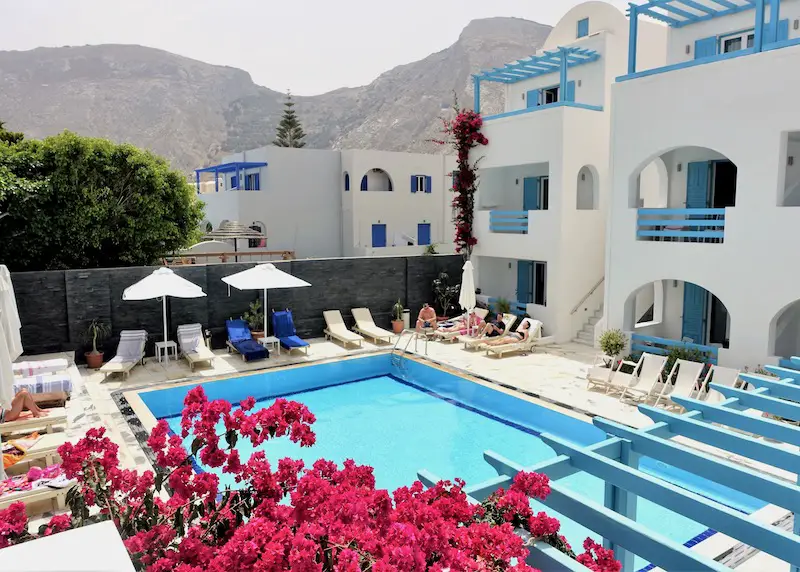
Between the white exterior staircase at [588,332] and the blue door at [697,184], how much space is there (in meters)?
4.29

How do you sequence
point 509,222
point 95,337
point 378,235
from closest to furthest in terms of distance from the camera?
1. point 95,337
2. point 509,222
3. point 378,235

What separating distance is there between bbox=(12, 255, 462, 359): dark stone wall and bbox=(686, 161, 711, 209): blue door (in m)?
7.82

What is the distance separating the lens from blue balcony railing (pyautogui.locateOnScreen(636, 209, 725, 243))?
42.8ft

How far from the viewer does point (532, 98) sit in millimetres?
21281

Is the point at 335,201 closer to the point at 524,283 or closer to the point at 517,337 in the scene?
the point at 524,283

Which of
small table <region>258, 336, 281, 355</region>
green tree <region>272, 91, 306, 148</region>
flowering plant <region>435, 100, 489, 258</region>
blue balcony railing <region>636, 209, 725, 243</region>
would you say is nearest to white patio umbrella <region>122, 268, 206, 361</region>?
small table <region>258, 336, 281, 355</region>

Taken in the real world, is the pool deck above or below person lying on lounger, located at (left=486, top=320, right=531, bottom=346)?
below

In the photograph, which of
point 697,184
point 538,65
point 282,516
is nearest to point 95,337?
point 282,516

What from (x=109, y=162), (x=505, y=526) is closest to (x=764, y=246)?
(x=505, y=526)

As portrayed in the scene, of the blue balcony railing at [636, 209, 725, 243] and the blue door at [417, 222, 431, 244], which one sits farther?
the blue door at [417, 222, 431, 244]

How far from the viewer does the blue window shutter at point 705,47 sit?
591 inches

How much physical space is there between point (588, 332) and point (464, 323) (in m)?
3.67

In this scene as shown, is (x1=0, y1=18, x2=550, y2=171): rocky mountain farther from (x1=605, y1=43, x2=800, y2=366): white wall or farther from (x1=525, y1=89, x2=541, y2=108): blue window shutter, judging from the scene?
(x1=605, y1=43, x2=800, y2=366): white wall

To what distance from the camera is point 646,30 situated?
19.0 metres
